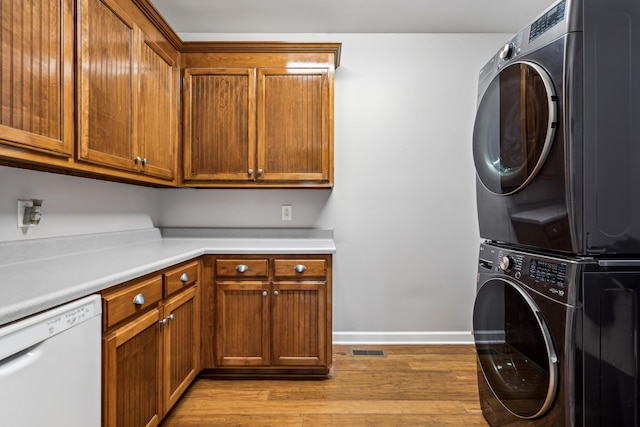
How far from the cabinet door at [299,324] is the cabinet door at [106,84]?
1.16 m

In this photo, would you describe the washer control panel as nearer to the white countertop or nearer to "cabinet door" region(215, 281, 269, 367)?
the white countertop

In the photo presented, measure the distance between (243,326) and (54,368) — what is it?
124 centimetres

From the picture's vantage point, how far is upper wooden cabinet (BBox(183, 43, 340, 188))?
8.07 feet

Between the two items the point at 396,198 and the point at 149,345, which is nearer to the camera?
the point at 149,345

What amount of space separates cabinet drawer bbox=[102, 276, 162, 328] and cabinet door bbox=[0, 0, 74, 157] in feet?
1.96

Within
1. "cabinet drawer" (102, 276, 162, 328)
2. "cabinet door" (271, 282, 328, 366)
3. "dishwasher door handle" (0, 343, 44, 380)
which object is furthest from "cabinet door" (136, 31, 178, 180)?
"dishwasher door handle" (0, 343, 44, 380)

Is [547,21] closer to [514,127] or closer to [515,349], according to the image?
[514,127]

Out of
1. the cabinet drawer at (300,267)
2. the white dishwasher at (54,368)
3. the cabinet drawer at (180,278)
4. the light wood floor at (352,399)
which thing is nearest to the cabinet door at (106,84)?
the cabinet drawer at (180,278)

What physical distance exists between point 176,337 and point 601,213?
192cm

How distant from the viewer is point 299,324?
218cm

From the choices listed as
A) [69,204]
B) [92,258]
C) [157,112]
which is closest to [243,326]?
[92,258]

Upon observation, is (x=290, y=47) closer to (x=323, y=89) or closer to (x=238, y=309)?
(x=323, y=89)

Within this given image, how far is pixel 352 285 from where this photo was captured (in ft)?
9.29

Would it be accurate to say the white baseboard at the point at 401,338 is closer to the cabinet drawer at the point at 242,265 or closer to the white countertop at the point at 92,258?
the white countertop at the point at 92,258
